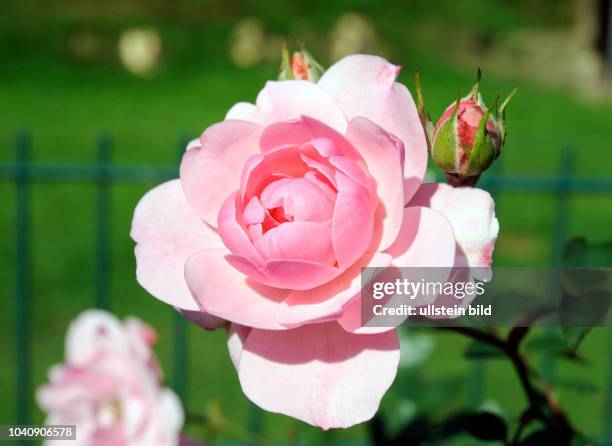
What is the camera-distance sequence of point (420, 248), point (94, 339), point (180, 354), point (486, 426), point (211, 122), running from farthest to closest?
point (211, 122), point (180, 354), point (94, 339), point (486, 426), point (420, 248)

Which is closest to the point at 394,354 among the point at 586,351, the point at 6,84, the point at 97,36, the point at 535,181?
the point at 535,181

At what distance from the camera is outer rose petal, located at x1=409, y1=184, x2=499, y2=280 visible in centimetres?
31

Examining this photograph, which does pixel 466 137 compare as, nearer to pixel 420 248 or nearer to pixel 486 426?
pixel 420 248

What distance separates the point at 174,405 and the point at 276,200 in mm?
222

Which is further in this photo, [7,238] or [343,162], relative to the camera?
[7,238]

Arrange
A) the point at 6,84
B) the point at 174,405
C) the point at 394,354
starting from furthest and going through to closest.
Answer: the point at 6,84, the point at 174,405, the point at 394,354

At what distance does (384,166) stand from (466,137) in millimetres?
46

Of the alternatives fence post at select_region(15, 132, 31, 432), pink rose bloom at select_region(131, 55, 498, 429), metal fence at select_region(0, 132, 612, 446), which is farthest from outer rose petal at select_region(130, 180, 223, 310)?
fence post at select_region(15, 132, 31, 432)

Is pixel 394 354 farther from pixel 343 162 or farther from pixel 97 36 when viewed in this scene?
pixel 97 36

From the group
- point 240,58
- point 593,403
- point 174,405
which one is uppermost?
point 240,58

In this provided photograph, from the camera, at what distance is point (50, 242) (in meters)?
3.79

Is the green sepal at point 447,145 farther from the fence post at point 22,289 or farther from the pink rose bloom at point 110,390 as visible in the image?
the fence post at point 22,289

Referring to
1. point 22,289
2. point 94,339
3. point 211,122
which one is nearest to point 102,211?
point 22,289

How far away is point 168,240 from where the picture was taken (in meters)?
0.35
